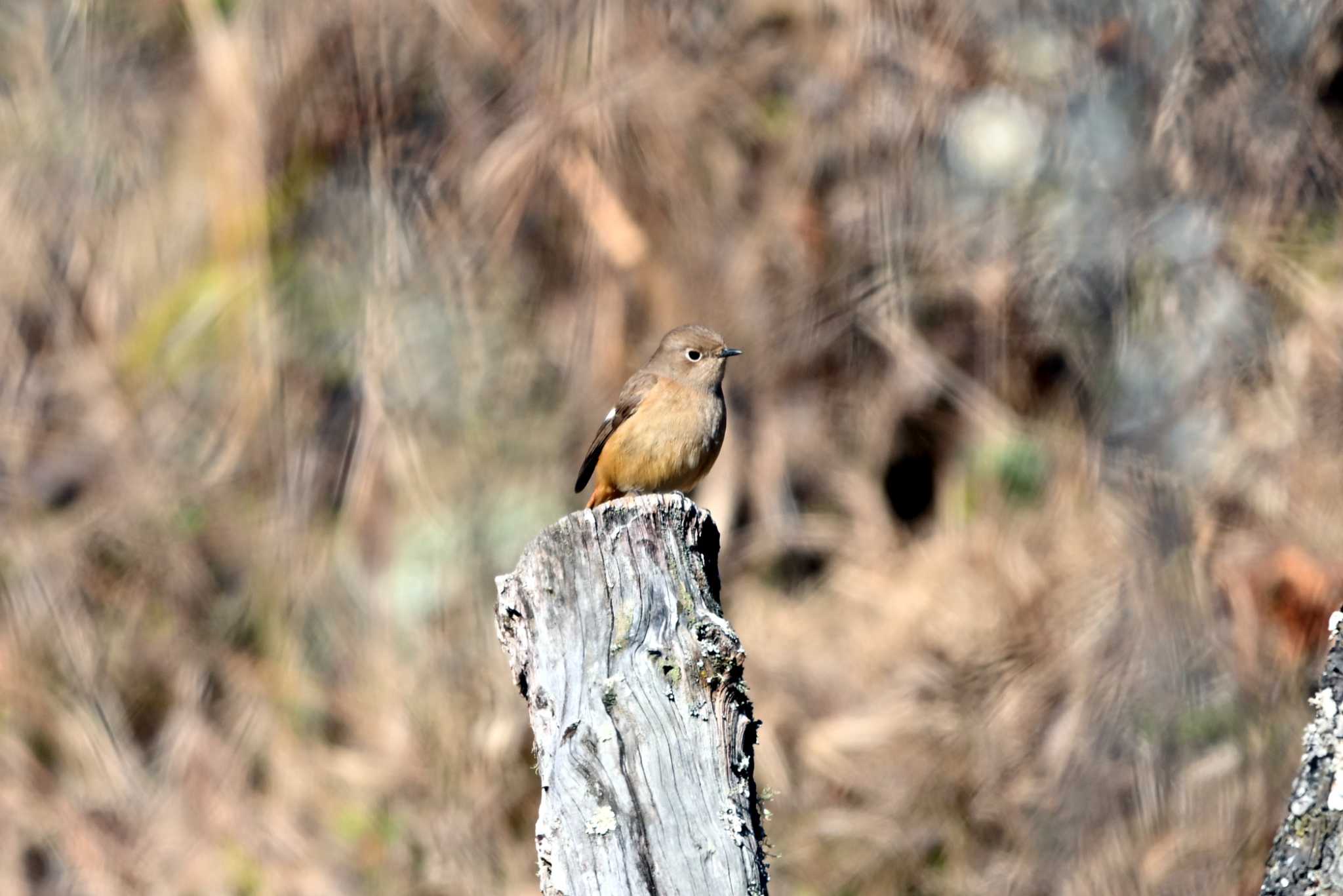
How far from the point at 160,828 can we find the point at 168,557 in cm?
121

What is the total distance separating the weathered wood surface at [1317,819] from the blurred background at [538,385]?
13.9 feet

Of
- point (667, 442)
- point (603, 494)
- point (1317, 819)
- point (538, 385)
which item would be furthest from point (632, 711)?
point (538, 385)

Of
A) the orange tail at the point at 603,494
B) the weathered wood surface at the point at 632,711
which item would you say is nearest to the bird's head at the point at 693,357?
the orange tail at the point at 603,494

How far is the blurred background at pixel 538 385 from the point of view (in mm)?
6848

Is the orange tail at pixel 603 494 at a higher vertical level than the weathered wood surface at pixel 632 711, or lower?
higher

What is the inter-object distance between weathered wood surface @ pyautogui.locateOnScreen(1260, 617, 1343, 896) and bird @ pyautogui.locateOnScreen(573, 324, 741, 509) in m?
3.35

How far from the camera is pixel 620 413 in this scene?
19.3 ft

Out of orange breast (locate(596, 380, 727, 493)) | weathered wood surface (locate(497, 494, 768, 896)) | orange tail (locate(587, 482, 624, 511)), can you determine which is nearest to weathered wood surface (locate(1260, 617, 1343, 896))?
weathered wood surface (locate(497, 494, 768, 896))

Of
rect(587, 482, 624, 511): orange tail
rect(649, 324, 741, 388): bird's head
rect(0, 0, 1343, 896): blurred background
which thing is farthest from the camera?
rect(0, 0, 1343, 896): blurred background

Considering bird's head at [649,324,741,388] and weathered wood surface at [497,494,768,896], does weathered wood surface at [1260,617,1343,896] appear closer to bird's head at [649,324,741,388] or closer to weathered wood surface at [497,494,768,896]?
weathered wood surface at [497,494,768,896]

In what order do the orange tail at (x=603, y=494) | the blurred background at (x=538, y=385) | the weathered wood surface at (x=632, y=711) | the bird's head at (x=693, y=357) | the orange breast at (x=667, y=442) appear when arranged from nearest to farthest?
the weathered wood surface at (x=632, y=711)
the orange breast at (x=667, y=442)
the orange tail at (x=603, y=494)
the bird's head at (x=693, y=357)
the blurred background at (x=538, y=385)

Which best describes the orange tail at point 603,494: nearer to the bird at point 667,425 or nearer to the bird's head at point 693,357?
the bird at point 667,425

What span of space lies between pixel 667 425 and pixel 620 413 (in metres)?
0.36

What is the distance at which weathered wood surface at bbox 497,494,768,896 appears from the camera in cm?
253
